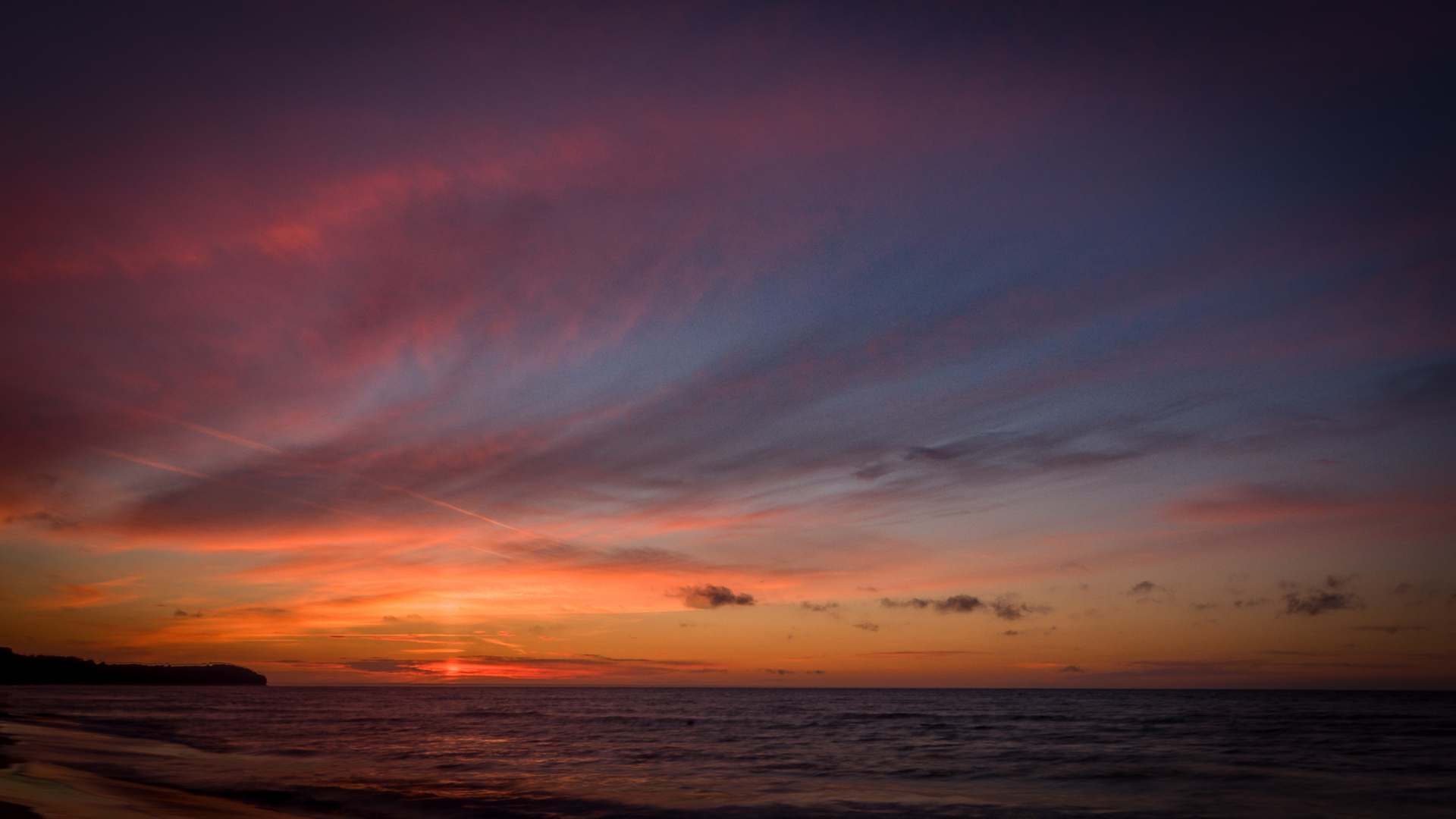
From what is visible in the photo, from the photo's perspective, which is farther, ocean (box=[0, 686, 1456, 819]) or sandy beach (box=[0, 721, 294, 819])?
ocean (box=[0, 686, 1456, 819])

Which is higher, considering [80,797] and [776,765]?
[80,797]

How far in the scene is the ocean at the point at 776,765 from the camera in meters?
29.4

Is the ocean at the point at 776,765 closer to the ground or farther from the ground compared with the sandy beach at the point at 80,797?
closer to the ground

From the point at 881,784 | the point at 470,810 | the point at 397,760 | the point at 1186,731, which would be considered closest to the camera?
the point at 470,810

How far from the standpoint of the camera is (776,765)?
43.5 metres

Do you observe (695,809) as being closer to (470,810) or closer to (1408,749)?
(470,810)

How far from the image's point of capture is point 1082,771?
40344 mm

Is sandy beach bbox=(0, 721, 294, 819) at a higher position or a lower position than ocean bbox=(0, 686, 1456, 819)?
higher

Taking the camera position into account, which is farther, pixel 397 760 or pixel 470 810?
pixel 397 760

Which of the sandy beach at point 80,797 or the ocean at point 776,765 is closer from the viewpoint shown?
the sandy beach at point 80,797

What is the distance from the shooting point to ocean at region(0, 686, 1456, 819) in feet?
96.5

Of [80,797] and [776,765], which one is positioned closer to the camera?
[80,797]

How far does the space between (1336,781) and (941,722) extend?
2030 inches

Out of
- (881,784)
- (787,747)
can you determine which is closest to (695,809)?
(881,784)
